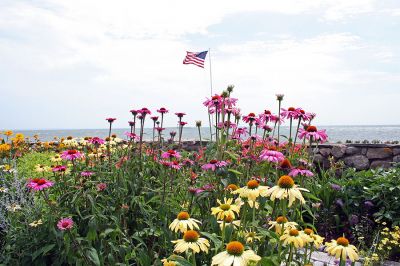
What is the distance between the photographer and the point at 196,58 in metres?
5.66

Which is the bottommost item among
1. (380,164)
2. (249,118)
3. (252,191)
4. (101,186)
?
(380,164)

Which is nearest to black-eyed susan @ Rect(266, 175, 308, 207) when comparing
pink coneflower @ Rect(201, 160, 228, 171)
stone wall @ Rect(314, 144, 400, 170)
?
pink coneflower @ Rect(201, 160, 228, 171)

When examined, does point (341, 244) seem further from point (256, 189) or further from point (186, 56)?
point (186, 56)

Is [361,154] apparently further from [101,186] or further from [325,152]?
[101,186]

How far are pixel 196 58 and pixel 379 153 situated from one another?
11.4ft

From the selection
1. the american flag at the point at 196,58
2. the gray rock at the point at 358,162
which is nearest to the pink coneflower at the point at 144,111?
the american flag at the point at 196,58

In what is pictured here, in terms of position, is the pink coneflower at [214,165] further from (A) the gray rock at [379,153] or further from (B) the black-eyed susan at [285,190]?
(A) the gray rock at [379,153]

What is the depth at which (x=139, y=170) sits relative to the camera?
358 cm

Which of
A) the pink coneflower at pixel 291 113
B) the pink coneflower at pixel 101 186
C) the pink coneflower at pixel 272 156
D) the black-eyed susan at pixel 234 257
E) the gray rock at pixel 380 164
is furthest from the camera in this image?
the gray rock at pixel 380 164

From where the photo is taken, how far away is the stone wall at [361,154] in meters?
6.91

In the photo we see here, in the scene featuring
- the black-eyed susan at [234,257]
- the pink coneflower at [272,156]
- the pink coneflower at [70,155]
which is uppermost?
the pink coneflower at [272,156]

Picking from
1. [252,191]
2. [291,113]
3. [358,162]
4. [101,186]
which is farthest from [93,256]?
[358,162]

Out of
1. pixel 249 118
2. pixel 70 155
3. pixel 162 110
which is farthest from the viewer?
pixel 162 110

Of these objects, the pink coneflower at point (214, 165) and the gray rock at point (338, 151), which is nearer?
the pink coneflower at point (214, 165)
